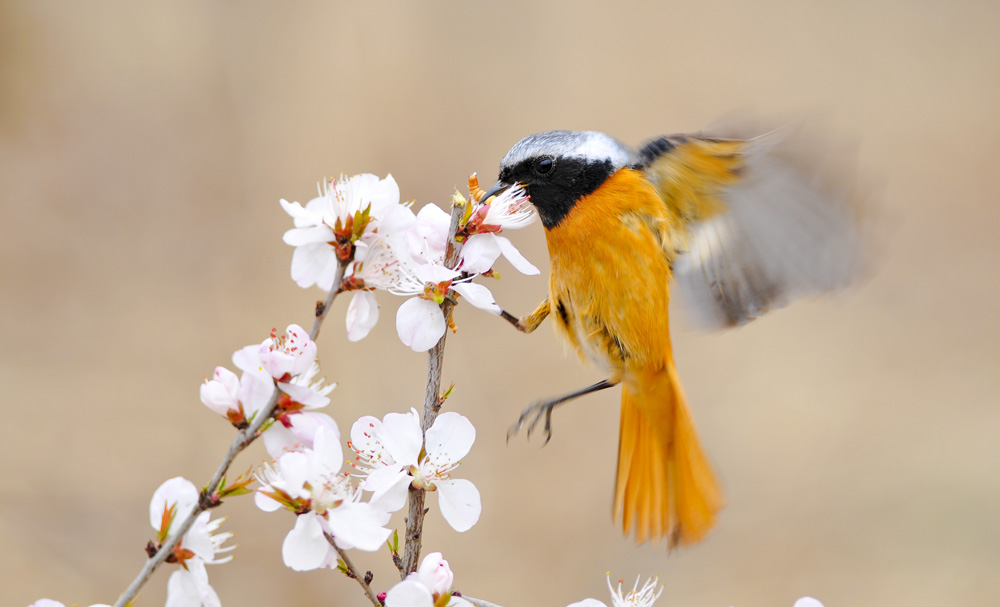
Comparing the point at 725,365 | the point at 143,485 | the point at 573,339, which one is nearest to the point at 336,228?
the point at 573,339

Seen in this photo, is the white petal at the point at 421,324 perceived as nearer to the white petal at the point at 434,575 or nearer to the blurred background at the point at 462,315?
the white petal at the point at 434,575

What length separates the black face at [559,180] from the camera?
180 cm

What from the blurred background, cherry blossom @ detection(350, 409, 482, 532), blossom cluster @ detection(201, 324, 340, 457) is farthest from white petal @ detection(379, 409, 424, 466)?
the blurred background

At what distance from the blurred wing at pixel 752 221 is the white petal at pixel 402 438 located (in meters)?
0.94

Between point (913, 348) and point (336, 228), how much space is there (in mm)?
3774

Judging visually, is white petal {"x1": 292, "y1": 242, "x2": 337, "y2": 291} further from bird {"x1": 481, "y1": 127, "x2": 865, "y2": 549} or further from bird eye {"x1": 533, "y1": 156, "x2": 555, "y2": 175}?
bird eye {"x1": 533, "y1": 156, "x2": 555, "y2": 175}

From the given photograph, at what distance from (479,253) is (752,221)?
0.78m

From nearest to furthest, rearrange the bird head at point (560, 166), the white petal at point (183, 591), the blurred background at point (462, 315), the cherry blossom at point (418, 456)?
the white petal at point (183, 591) < the cherry blossom at point (418, 456) < the bird head at point (560, 166) < the blurred background at point (462, 315)

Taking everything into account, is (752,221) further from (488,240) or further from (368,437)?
(368,437)

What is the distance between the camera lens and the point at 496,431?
364 cm

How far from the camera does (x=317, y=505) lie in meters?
0.99

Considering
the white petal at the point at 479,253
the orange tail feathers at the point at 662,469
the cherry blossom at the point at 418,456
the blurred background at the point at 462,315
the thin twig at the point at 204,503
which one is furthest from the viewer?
the blurred background at the point at 462,315

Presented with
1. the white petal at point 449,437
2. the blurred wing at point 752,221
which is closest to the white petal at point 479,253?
the white petal at point 449,437

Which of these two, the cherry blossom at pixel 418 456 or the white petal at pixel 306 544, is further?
the cherry blossom at pixel 418 456
